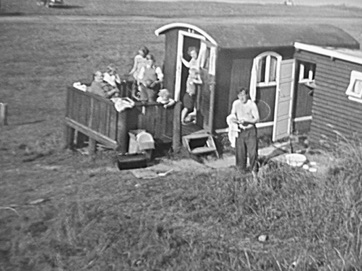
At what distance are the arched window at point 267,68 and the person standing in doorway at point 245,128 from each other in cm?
323

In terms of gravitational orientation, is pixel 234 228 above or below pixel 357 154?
below

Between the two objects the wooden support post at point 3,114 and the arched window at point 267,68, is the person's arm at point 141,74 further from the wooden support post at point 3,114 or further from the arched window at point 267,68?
the wooden support post at point 3,114

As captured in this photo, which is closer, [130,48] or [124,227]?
[124,227]

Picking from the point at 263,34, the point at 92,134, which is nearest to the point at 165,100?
the point at 92,134

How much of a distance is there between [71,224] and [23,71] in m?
16.6

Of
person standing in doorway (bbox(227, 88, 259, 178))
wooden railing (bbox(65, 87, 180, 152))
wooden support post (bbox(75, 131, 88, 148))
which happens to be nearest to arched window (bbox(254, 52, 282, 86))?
wooden railing (bbox(65, 87, 180, 152))

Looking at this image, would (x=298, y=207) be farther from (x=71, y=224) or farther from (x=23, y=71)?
(x=23, y=71)

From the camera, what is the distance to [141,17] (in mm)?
40094

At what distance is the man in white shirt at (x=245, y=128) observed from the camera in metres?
11.8

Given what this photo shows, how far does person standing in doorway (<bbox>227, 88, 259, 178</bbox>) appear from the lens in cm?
1182

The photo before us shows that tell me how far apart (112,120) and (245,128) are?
9.04 feet

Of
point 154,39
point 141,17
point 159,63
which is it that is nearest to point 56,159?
point 159,63

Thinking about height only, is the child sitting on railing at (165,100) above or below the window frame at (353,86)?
below

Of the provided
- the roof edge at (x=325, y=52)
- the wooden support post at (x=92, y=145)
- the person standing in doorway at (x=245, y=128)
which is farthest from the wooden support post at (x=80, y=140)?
the roof edge at (x=325, y=52)
